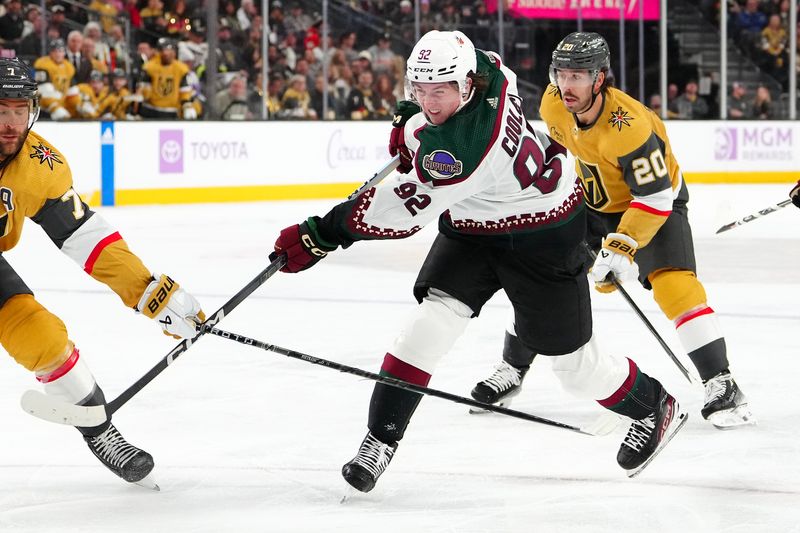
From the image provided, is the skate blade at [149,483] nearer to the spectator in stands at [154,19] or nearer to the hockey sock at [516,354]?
the hockey sock at [516,354]

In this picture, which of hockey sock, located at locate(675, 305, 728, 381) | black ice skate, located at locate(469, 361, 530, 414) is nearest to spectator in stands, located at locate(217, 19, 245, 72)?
black ice skate, located at locate(469, 361, 530, 414)

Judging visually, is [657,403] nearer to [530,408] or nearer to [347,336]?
[530,408]

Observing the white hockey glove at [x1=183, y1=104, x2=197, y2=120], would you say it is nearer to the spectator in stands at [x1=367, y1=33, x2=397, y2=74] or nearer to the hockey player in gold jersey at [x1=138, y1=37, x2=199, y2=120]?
the hockey player in gold jersey at [x1=138, y1=37, x2=199, y2=120]

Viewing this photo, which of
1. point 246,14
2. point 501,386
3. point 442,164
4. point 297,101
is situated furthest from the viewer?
point 297,101

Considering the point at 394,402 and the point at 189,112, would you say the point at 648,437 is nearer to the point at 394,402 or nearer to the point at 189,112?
the point at 394,402

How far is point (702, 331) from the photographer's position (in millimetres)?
3322

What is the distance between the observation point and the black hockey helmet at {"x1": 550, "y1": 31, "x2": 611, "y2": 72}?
3.22 meters

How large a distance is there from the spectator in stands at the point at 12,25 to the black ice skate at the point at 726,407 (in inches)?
290

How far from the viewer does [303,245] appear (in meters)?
2.53

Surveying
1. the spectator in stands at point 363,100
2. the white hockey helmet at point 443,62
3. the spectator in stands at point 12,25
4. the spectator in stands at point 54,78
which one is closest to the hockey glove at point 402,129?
the white hockey helmet at point 443,62

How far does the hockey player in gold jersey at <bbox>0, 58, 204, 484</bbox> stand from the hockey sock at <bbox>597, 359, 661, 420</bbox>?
3.06ft

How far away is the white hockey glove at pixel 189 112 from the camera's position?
1017cm

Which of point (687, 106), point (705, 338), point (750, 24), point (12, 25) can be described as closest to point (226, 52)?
point (12, 25)

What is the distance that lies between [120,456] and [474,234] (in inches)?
35.5
